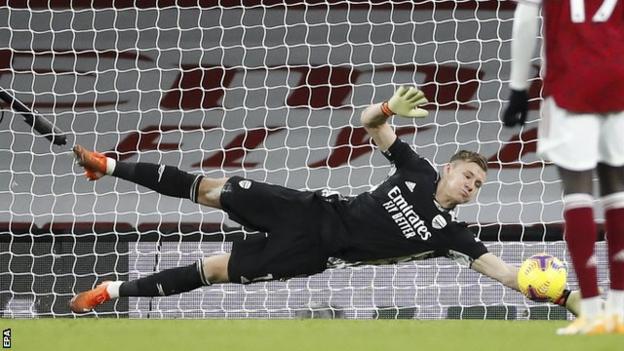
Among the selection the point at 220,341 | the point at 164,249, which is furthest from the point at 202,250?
the point at 220,341

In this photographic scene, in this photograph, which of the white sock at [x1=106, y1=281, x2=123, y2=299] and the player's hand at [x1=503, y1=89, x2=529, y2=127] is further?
the white sock at [x1=106, y1=281, x2=123, y2=299]

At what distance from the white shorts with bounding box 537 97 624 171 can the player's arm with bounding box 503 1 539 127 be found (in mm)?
89

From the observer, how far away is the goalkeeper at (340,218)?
5.27m

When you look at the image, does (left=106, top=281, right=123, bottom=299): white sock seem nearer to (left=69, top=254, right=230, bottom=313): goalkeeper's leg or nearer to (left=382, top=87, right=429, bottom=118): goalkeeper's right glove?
(left=69, top=254, right=230, bottom=313): goalkeeper's leg

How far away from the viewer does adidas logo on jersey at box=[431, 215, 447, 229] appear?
5262 mm

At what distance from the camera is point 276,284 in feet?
24.3

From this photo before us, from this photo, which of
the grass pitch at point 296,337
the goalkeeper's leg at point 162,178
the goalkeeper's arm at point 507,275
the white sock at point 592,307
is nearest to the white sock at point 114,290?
the goalkeeper's leg at point 162,178

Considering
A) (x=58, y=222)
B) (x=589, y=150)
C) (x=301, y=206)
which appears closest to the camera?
(x=589, y=150)

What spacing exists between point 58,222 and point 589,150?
499cm

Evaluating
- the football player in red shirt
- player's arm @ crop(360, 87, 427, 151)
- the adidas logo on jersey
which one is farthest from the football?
the football player in red shirt

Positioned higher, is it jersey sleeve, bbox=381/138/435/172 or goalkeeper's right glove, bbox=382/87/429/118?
goalkeeper's right glove, bbox=382/87/429/118

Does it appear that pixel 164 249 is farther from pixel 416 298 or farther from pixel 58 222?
pixel 416 298

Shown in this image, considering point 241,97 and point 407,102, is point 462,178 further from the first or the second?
point 241,97

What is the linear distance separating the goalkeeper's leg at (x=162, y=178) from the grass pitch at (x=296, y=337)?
1.11 meters
